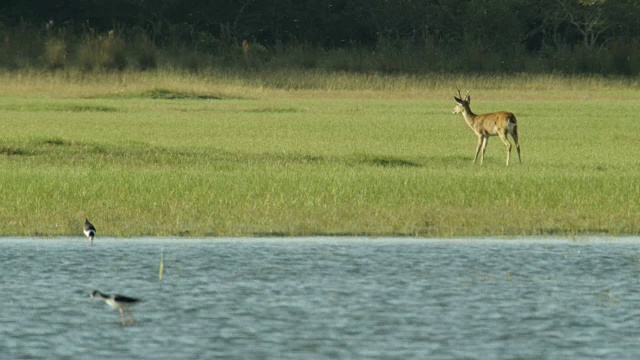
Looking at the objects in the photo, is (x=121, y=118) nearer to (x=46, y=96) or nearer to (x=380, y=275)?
(x=46, y=96)

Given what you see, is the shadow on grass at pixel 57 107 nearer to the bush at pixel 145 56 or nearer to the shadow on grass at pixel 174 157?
the shadow on grass at pixel 174 157

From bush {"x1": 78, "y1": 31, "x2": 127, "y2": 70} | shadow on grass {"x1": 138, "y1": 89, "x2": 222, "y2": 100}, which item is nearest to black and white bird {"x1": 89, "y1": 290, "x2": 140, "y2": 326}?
shadow on grass {"x1": 138, "y1": 89, "x2": 222, "y2": 100}

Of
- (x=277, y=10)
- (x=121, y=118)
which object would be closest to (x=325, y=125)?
(x=121, y=118)

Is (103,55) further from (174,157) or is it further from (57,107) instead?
(174,157)

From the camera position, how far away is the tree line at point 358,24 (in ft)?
197

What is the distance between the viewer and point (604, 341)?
31.9ft

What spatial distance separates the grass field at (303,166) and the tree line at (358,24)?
13.7 m

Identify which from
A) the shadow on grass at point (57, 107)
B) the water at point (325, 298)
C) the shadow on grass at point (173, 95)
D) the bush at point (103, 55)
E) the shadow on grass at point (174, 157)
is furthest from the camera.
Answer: the bush at point (103, 55)

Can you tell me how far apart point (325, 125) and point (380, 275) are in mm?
21141

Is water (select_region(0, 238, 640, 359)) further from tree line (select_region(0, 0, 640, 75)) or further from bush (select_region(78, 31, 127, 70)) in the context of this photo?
tree line (select_region(0, 0, 640, 75))

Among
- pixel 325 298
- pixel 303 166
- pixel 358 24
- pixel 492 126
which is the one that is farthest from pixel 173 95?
pixel 325 298

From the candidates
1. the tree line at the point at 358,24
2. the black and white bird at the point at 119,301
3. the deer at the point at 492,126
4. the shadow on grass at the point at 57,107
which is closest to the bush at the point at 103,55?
the tree line at the point at 358,24

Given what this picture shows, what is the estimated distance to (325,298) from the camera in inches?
448

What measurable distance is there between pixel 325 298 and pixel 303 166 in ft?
37.0
